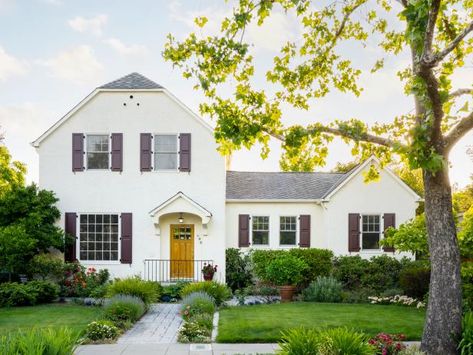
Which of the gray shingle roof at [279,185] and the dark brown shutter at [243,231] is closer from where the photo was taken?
the dark brown shutter at [243,231]

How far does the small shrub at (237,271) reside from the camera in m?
18.7

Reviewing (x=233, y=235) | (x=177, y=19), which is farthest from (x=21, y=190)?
(x=177, y=19)

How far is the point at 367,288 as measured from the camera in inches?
693

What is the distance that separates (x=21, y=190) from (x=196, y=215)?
6.20 metres

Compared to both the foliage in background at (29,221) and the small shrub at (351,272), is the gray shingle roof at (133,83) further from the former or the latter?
the small shrub at (351,272)

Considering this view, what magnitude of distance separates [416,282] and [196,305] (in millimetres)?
7446

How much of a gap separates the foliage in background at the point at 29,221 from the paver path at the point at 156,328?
4.77 metres

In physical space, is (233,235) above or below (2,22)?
below

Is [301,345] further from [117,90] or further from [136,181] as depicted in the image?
[117,90]

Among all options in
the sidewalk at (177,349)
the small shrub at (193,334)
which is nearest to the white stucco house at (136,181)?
the small shrub at (193,334)

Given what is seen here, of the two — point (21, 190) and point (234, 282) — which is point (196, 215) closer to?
point (234, 282)

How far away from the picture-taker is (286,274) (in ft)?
53.8

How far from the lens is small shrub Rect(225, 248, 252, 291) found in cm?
1867

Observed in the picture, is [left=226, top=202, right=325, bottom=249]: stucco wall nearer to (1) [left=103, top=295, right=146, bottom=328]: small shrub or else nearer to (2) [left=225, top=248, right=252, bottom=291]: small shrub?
(2) [left=225, top=248, right=252, bottom=291]: small shrub
